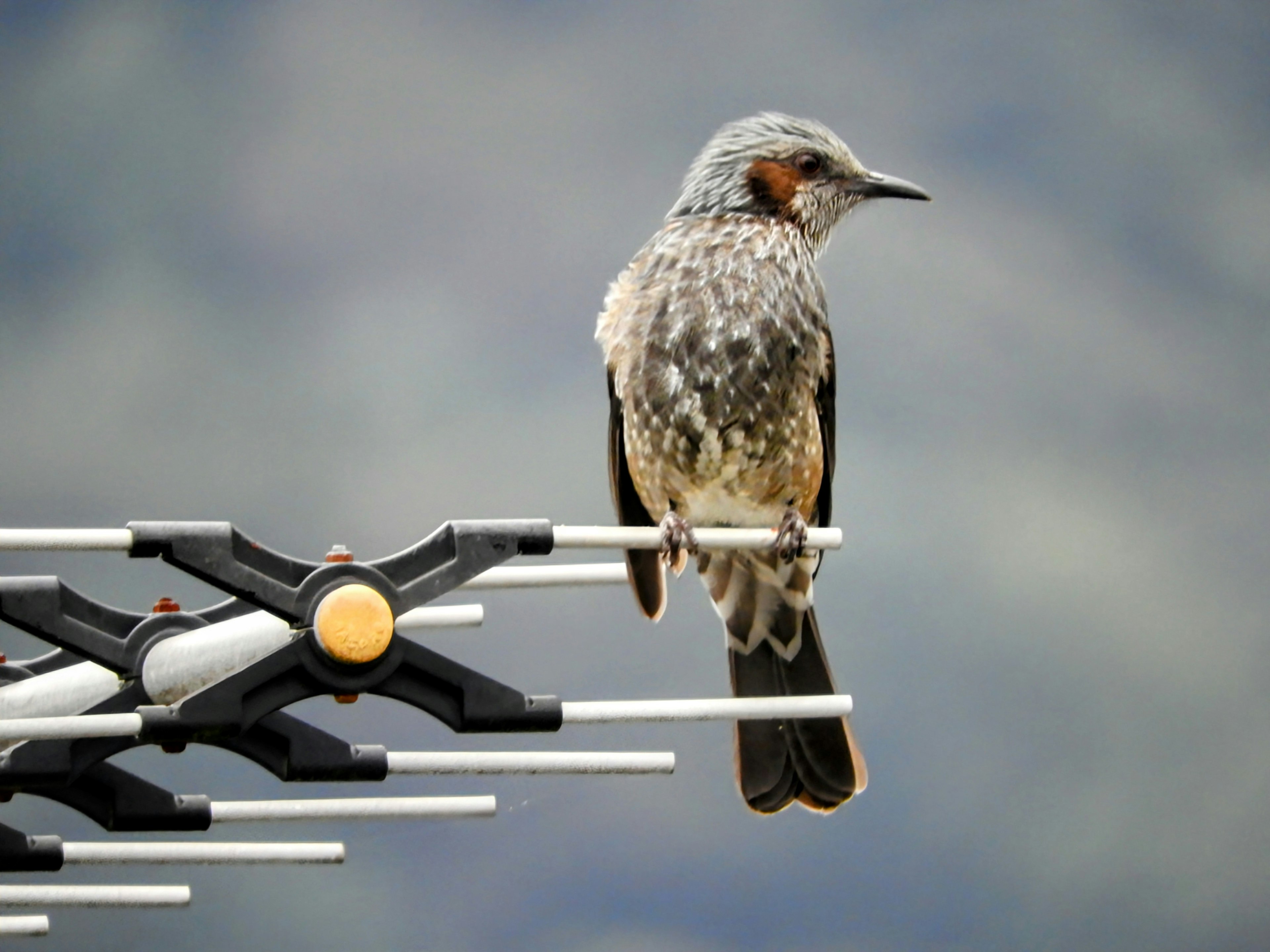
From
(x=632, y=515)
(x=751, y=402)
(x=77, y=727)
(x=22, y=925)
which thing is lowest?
(x=22, y=925)

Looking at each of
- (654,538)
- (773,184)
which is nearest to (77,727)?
(654,538)

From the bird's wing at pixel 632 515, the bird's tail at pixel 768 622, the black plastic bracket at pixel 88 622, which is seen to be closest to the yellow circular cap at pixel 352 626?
the black plastic bracket at pixel 88 622

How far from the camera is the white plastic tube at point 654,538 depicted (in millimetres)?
1837

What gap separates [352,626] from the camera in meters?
1.65

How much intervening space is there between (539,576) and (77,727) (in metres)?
0.65

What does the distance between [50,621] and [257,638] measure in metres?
0.23

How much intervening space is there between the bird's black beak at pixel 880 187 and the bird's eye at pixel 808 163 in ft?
0.26

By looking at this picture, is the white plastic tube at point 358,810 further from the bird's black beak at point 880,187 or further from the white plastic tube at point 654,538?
the bird's black beak at point 880,187

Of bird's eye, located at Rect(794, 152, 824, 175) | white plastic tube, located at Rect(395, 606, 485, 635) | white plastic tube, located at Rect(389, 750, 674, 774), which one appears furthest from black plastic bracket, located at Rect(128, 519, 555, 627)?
bird's eye, located at Rect(794, 152, 824, 175)

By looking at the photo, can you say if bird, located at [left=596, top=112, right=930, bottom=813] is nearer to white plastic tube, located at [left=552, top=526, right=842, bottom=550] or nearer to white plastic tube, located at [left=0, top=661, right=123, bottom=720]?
white plastic tube, located at [left=552, top=526, right=842, bottom=550]

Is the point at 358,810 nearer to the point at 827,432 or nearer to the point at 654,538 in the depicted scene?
the point at 654,538

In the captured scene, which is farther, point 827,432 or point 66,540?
point 827,432

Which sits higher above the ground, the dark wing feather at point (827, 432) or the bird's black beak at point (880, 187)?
the bird's black beak at point (880, 187)

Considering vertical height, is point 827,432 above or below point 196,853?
above
